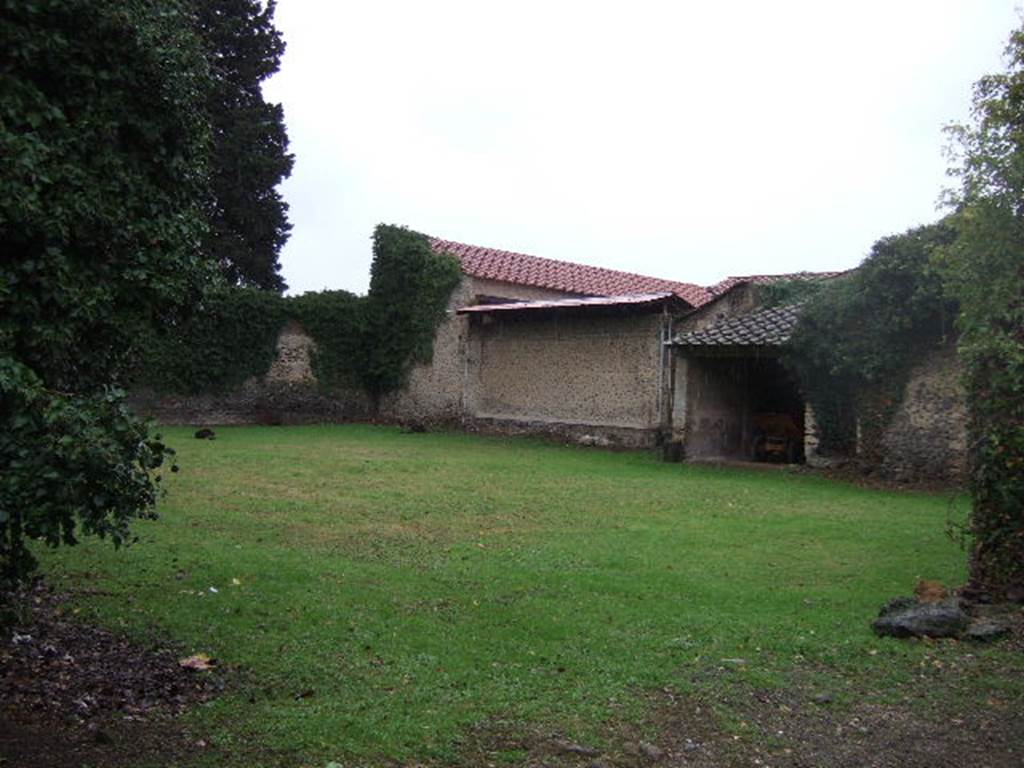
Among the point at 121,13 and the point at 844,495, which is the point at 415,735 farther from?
the point at 844,495

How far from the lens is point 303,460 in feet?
50.1

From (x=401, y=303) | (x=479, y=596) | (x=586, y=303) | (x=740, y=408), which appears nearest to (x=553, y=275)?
(x=401, y=303)

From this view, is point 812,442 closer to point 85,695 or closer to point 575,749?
point 575,749

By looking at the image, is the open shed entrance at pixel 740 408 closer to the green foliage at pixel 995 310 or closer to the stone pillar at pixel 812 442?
the stone pillar at pixel 812 442

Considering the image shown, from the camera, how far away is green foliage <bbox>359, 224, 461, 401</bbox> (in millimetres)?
23719

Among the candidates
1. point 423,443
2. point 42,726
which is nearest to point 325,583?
point 42,726

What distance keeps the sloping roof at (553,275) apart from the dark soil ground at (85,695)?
19010 millimetres

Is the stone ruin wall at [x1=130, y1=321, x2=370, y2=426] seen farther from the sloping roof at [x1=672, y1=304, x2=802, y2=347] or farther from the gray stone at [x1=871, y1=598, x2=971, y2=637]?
the gray stone at [x1=871, y1=598, x2=971, y2=637]

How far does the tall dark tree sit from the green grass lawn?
16.9m

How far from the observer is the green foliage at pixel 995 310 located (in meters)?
5.75

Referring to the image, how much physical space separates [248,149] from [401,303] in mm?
8356

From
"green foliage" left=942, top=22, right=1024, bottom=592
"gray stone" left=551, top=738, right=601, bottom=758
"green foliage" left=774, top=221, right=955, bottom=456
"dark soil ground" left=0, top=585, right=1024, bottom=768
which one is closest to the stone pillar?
"green foliage" left=774, top=221, right=955, bottom=456

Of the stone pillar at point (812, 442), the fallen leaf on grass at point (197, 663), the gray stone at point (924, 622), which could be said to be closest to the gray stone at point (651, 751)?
the fallen leaf on grass at point (197, 663)

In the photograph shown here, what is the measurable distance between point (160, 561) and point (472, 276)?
674 inches
